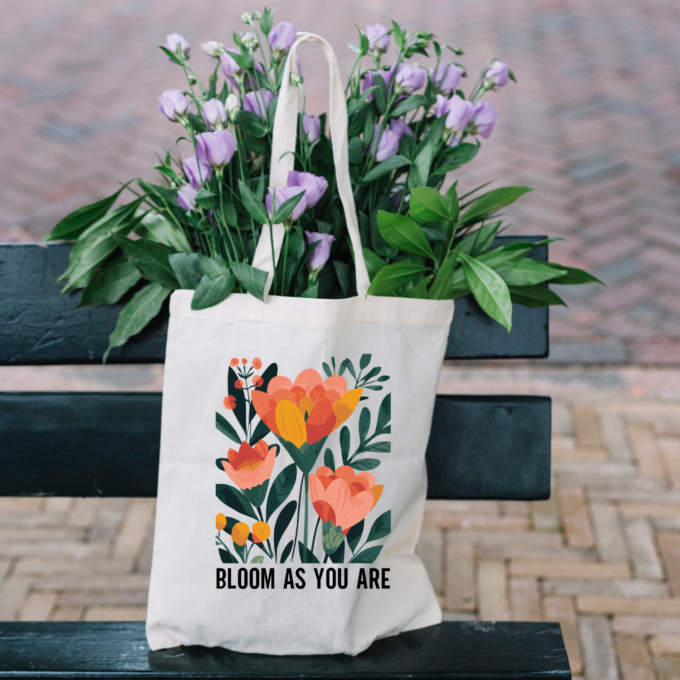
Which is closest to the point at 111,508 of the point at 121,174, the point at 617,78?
the point at 121,174

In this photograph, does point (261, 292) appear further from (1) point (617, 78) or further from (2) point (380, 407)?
(1) point (617, 78)

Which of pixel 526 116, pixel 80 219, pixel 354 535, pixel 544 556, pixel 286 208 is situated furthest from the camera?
pixel 526 116

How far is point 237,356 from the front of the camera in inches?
33.1

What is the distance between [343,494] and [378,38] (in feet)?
1.77

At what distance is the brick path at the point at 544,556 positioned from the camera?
5.10ft

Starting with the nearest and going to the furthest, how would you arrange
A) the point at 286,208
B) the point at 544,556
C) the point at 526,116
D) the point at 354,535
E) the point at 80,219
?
the point at 286,208, the point at 354,535, the point at 80,219, the point at 544,556, the point at 526,116

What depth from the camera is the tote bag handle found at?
80 centimetres

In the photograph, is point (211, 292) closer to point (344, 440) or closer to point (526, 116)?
point (344, 440)

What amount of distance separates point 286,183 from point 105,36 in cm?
463

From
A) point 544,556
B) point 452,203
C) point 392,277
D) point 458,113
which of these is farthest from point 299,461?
point 544,556

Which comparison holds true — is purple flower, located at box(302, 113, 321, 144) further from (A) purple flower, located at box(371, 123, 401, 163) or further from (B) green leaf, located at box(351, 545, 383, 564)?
(B) green leaf, located at box(351, 545, 383, 564)

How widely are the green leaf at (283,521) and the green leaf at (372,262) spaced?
294 millimetres

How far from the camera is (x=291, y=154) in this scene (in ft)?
2.67

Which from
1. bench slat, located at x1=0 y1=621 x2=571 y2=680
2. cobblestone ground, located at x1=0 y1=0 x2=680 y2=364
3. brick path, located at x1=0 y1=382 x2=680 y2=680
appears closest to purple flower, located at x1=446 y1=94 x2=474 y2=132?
bench slat, located at x1=0 y1=621 x2=571 y2=680
